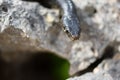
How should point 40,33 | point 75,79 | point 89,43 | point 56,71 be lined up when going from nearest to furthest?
point 75,79 < point 40,33 < point 89,43 < point 56,71

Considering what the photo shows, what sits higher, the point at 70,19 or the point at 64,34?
the point at 70,19

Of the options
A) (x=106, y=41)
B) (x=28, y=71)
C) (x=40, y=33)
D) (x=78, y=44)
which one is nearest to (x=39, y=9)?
(x=40, y=33)

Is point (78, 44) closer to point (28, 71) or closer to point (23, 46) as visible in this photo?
point (23, 46)

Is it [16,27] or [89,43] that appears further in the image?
[89,43]
